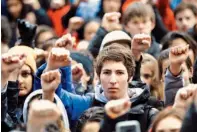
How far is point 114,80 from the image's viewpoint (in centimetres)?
793

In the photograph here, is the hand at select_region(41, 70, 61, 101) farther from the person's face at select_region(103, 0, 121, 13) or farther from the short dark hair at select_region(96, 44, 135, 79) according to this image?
the person's face at select_region(103, 0, 121, 13)

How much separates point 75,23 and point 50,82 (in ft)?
14.9

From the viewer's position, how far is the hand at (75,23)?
470 inches

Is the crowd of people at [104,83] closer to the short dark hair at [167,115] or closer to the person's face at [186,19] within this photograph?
the short dark hair at [167,115]

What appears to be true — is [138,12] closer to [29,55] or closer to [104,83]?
[29,55]

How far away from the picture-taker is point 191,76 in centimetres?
884

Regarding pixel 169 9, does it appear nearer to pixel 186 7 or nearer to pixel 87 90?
pixel 186 7

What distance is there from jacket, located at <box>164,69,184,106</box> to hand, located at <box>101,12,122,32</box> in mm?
1715

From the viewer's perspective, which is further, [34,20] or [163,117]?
[34,20]

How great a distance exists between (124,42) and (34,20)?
4.19m

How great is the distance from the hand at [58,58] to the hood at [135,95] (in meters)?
0.32

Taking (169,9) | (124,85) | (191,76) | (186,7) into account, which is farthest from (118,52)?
(169,9)

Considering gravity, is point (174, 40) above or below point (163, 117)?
above

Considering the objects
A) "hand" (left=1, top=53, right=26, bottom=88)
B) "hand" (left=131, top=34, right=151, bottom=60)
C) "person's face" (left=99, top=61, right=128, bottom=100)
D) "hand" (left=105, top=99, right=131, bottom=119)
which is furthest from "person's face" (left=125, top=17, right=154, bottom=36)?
"hand" (left=105, top=99, right=131, bottom=119)
